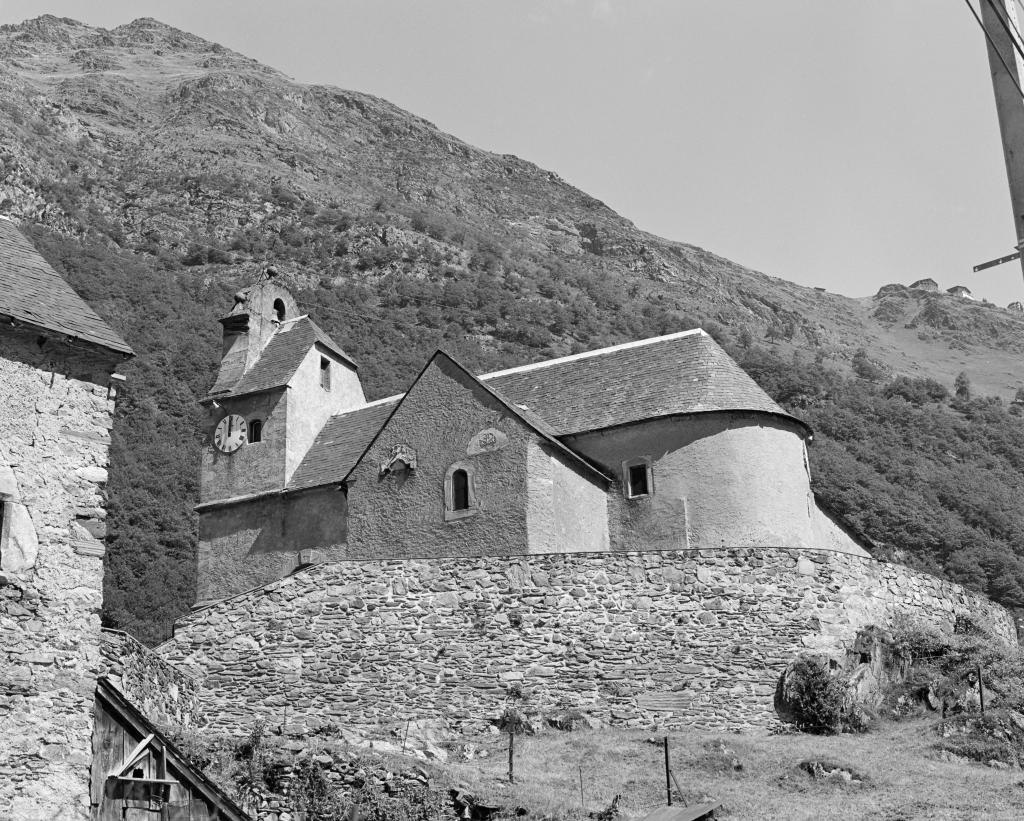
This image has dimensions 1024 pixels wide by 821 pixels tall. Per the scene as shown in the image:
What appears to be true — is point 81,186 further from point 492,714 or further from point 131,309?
point 492,714

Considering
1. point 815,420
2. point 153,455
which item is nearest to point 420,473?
point 153,455

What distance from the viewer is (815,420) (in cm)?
7981

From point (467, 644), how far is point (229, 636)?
5273 millimetres

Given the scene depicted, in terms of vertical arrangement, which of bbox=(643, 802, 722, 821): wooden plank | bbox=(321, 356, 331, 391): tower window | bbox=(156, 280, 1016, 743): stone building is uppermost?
bbox=(321, 356, 331, 391): tower window

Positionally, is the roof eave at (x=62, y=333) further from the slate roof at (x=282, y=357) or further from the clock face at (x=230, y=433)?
the clock face at (x=230, y=433)

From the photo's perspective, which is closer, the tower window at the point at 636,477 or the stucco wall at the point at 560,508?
the stucco wall at the point at 560,508

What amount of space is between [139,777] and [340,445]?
23048 mm

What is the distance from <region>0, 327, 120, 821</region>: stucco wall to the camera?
16.4 m

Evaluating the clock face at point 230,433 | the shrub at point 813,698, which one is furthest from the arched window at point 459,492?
the clock face at point 230,433

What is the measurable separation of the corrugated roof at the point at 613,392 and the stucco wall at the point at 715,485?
52cm

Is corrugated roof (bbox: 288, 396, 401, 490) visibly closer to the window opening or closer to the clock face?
the clock face

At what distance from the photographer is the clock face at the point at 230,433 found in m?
41.2

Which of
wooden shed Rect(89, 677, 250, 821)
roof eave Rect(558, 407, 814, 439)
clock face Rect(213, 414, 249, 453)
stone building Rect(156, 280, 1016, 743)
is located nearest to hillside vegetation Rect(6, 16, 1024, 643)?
clock face Rect(213, 414, 249, 453)

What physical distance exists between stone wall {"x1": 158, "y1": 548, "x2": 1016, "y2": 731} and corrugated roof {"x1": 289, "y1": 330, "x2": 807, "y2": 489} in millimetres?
5819
